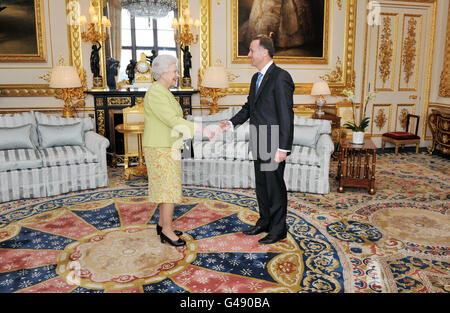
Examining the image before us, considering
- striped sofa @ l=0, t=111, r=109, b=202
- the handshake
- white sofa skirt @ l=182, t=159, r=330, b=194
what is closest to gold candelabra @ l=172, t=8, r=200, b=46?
striped sofa @ l=0, t=111, r=109, b=202

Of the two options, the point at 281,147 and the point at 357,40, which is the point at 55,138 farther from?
the point at 357,40

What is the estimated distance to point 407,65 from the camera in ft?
27.2

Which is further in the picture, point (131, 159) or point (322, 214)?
point (131, 159)

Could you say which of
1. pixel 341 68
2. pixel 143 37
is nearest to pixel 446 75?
pixel 341 68

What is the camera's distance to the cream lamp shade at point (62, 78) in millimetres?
6047

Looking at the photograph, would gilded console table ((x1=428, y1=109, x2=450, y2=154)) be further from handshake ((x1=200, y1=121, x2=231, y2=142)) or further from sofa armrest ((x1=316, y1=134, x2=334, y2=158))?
handshake ((x1=200, y1=121, x2=231, y2=142))

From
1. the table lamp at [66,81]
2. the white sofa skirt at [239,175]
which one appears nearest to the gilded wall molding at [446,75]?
the white sofa skirt at [239,175]

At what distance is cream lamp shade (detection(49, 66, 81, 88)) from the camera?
6.05 metres

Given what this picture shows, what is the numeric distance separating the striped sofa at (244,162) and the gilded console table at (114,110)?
1.60 meters

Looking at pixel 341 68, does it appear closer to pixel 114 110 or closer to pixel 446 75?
pixel 446 75

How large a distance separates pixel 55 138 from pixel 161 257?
309 centimetres

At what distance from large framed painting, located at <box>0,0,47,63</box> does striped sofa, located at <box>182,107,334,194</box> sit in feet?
10.9
